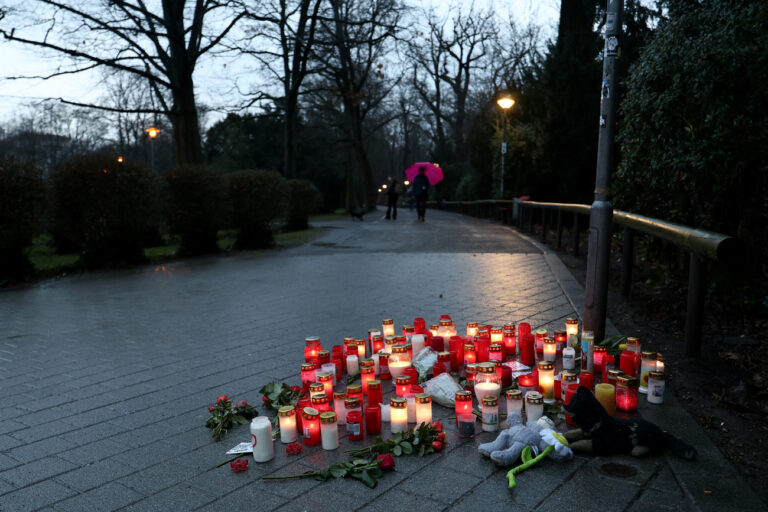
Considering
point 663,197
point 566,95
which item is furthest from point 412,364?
point 566,95

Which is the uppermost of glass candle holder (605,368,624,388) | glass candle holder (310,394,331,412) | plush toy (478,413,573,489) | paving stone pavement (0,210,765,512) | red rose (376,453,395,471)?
glass candle holder (605,368,624,388)

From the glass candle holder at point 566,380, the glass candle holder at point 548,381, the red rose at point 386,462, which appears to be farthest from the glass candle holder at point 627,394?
the red rose at point 386,462

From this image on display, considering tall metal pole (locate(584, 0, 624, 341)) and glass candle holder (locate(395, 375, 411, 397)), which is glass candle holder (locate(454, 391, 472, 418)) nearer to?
glass candle holder (locate(395, 375, 411, 397))

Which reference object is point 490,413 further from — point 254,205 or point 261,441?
point 254,205

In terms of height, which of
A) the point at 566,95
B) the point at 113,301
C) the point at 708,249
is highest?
the point at 566,95

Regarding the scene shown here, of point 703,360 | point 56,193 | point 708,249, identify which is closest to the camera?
point 708,249

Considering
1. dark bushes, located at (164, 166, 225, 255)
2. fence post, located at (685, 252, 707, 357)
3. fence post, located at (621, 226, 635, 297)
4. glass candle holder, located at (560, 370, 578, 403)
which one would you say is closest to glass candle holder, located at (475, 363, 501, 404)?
glass candle holder, located at (560, 370, 578, 403)

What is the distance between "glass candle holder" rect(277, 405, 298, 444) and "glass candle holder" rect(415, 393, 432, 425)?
722 mm

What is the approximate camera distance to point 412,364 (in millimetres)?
4254

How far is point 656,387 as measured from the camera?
347 cm

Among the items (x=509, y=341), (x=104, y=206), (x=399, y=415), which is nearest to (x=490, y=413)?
(x=399, y=415)

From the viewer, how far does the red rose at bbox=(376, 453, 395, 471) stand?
2.76 m

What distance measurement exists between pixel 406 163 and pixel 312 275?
245 ft

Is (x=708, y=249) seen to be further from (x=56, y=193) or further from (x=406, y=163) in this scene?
(x=406, y=163)
